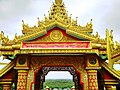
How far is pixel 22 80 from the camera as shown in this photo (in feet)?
31.0

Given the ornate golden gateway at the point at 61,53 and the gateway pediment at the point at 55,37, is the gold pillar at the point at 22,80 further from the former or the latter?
the gateway pediment at the point at 55,37

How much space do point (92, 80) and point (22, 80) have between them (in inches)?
140

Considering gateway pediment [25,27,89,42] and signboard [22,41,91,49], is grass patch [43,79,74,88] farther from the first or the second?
signboard [22,41,91,49]

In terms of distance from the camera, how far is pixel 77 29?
394 inches

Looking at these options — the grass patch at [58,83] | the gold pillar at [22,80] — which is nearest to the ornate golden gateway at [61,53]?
the gold pillar at [22,80]

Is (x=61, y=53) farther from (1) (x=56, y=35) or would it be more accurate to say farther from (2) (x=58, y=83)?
(2) (x=58, y=83)

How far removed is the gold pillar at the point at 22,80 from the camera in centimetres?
938

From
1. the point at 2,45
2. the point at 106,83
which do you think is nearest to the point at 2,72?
the point at 2,45

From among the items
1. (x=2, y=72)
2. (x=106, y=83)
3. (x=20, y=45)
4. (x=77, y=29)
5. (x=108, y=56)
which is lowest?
(x=106, y=83)

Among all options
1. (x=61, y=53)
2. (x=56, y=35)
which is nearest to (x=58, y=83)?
(x=56, y=35)

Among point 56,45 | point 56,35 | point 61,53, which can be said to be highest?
point 56,35

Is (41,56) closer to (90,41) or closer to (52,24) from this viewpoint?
(52,24)

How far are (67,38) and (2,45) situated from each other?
351cm

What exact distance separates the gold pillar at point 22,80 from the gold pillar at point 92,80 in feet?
10.7
